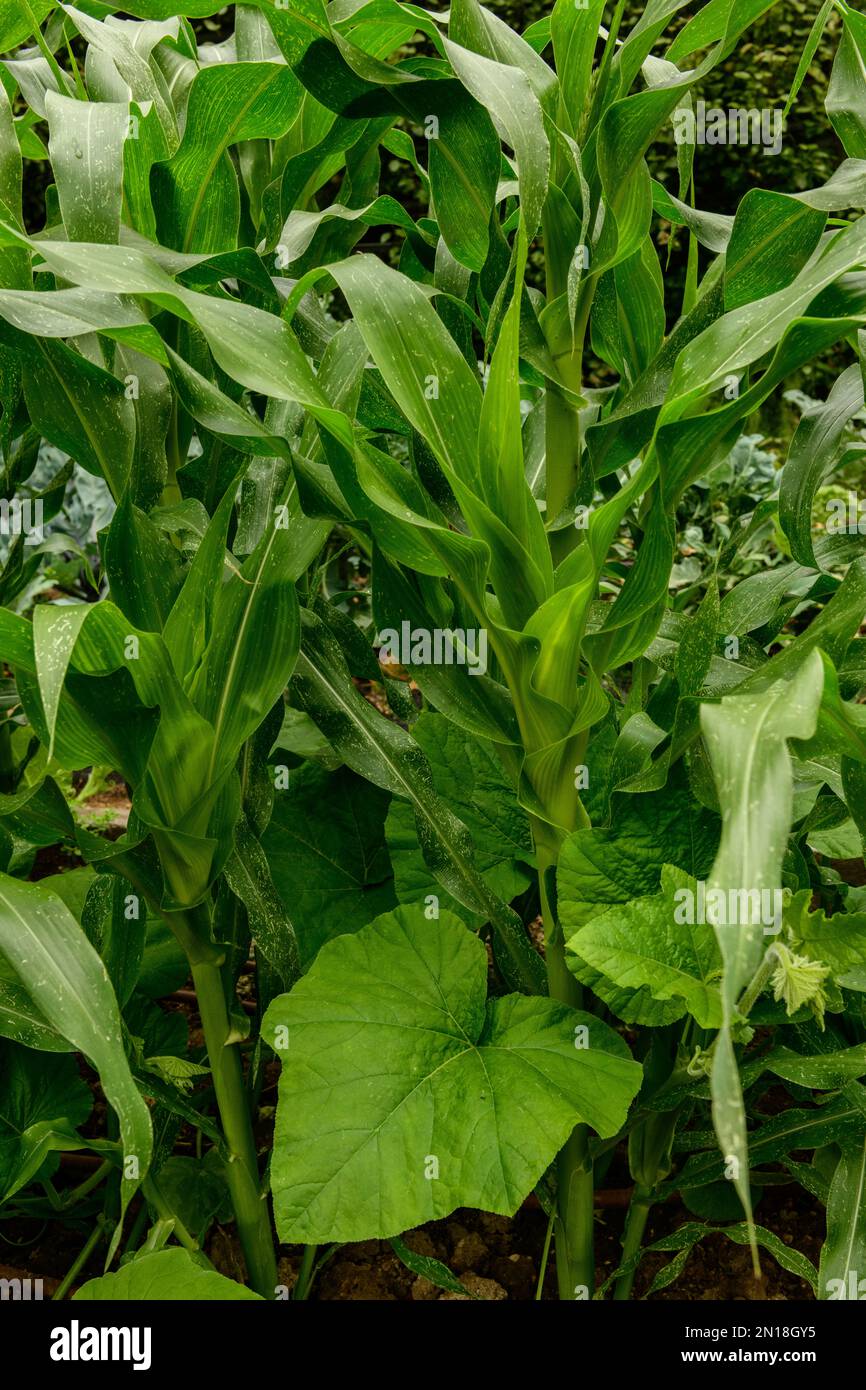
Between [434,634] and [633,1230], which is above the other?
[434,634]

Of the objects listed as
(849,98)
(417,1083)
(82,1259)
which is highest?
(849,98)

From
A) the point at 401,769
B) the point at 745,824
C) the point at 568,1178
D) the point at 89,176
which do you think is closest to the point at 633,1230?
the point at 568,1178

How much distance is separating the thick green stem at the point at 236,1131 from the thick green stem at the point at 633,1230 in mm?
237

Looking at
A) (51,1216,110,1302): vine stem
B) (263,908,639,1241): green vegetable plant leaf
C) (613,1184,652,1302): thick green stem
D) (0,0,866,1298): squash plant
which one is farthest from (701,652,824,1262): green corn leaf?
(51,1216,110,1302): vine stem

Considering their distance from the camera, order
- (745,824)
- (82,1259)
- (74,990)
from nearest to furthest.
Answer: (745,824) → (74,990) → (82,1259)

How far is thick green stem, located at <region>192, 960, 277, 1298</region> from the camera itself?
2.31ft

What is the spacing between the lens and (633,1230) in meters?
0.74

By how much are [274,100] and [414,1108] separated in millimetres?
653

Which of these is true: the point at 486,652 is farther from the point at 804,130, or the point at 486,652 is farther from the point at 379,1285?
the point at 804,130

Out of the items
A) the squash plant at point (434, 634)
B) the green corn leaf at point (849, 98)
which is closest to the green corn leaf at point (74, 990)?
the squash plant at point (434, 634)

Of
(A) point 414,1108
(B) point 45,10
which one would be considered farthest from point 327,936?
(B) point 45,10

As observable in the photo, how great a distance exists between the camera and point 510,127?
582 mm

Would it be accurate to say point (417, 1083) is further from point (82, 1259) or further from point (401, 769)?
point (82, 1259)

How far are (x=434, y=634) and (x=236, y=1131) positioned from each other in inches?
13.8
